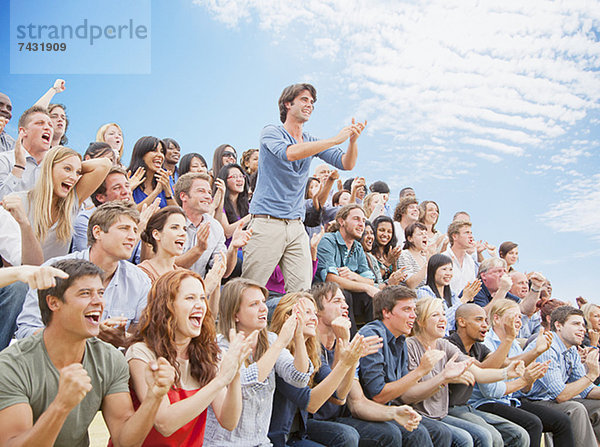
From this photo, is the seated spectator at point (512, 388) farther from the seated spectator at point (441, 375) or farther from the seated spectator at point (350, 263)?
the seated spectator at point (350, 263)

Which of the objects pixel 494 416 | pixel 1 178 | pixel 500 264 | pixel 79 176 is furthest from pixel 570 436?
pixel 1 178

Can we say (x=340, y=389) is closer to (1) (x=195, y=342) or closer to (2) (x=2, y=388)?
(1) (x=195, y=342)

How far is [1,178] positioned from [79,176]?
131cm

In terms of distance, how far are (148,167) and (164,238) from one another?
1928 mm

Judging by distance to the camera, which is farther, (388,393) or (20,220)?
(388,393)

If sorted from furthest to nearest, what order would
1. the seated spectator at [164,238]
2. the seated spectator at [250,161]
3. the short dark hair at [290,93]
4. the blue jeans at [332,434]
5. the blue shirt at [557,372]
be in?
the seated spectator at [250,161] → the blue shirt at [557,372] → the short dark hair at [290,93] → the seated spectator at [164,238] → the blue jeans at [332,434]

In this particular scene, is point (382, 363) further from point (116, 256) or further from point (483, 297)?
point (483, 297)

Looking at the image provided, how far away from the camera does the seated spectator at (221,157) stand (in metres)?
6.66

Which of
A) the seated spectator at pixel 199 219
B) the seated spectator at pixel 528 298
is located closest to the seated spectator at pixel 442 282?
the seated spectator at pixel 528 298

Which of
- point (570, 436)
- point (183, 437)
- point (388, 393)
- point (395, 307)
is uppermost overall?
point (395, 307)

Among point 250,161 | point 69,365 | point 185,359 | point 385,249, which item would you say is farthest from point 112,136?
point 69,365

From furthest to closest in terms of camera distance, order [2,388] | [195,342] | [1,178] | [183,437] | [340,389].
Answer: [1,178] → [340,389] → [195,342] → [183,437] → [2,388]

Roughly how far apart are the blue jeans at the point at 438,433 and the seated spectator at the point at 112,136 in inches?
162

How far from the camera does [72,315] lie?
7.75ft
